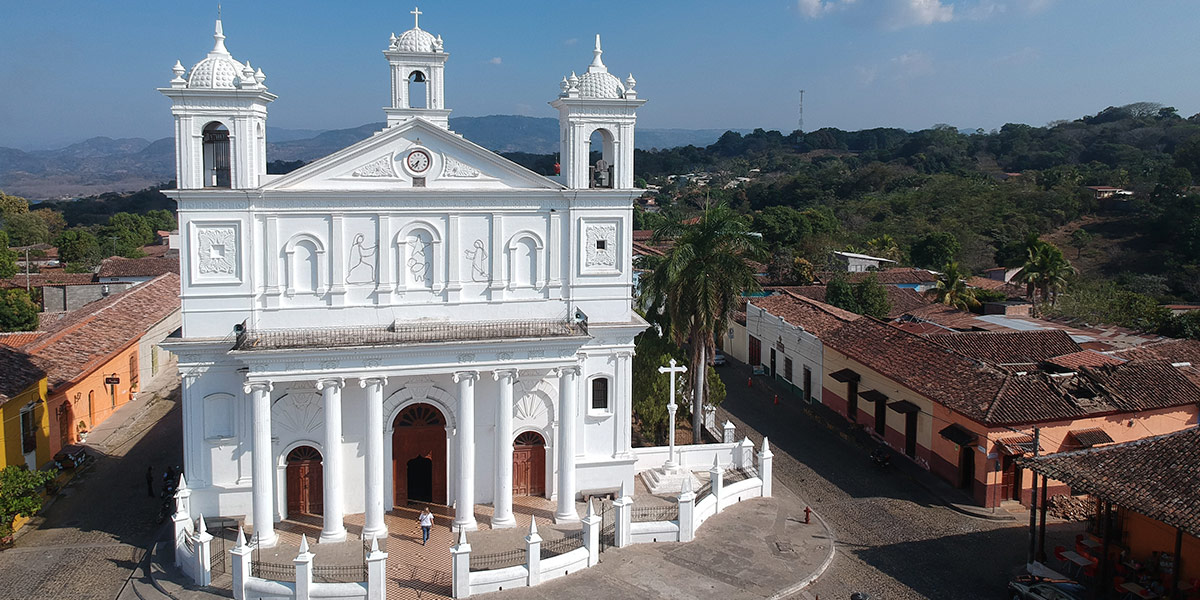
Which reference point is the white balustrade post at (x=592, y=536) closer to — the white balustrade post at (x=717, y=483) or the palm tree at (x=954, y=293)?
the white balustrade post at (x=717, y=483)

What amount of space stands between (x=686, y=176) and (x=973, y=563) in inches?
5331

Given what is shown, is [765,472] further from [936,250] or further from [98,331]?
[936,250]

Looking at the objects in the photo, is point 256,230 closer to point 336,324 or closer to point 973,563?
point 336,324

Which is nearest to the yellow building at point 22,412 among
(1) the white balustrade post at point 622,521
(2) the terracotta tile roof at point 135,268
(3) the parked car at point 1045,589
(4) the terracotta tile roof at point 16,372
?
(4) the terracotta tile roof at point 16,372

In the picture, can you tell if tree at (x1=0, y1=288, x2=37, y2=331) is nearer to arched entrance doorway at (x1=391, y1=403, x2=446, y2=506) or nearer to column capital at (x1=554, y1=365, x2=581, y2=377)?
arched entrance doorway at (x1=391, y1=403, x2=446, y2=506)

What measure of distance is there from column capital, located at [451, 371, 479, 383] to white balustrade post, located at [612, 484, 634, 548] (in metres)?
4.30

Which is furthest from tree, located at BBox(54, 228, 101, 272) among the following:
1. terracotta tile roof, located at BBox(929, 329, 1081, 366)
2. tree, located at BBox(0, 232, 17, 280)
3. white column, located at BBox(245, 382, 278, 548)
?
terracotta tile roof, located at BBox(929, 329, 1081, 366)

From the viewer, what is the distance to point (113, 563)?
1930 cm

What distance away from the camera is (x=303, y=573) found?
16750 mm

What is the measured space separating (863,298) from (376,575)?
3085 cm

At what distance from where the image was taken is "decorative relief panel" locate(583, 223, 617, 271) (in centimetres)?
2186

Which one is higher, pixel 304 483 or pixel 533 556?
pixel 304 483

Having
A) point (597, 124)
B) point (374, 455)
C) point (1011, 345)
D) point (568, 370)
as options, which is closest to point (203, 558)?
point (374, 455)

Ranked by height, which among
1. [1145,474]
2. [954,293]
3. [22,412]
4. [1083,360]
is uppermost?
[954,293]
